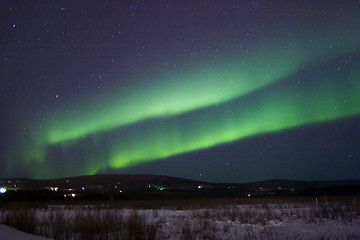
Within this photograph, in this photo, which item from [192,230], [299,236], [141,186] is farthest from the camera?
[141,186]

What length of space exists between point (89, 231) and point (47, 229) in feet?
4.70

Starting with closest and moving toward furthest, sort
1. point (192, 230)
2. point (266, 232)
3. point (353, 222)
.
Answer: point (266, 232), point (192, 230), point (353, 222)

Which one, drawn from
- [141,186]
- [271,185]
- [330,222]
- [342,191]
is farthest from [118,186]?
[330,222]

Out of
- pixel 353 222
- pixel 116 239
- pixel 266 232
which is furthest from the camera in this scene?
pixel 353 222

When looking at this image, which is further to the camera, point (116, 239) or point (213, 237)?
point (213, 237)

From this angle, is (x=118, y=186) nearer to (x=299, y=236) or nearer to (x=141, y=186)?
(x=141, y=186)

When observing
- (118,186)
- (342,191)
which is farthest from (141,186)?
(342,191)

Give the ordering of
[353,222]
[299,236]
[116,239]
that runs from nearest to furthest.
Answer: [116,239] → [299,236] → [353,222]

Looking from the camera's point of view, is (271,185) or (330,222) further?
(271,185)

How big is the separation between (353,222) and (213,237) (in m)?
6.86

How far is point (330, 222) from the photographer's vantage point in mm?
14758

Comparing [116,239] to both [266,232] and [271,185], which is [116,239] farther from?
[271,185]

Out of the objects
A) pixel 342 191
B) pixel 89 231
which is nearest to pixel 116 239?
pixel 89 231

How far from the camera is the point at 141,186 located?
163625 mm
